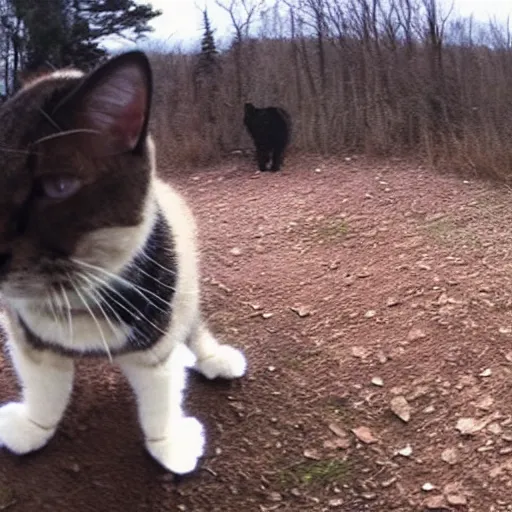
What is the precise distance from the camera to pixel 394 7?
193cm

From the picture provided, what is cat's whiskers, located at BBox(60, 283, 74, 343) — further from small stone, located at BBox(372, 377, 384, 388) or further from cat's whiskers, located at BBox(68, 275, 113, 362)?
small stone, located at BBox(372, 377, 384, 388)

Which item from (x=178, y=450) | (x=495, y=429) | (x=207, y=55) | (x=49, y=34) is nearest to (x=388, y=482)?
(x=495, y=429)

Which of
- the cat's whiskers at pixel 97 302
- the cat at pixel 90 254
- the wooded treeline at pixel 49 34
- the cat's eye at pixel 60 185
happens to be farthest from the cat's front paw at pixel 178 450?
the wooded treeline at pixel 49 34

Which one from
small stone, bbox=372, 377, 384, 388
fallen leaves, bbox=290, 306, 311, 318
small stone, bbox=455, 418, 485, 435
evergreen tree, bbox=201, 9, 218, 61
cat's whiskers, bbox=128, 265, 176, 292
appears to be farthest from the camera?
evergreen tree, bbox=201, 9, 218, 61

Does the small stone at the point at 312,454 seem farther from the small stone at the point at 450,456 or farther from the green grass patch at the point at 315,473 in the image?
the small stone at the point at 450,456

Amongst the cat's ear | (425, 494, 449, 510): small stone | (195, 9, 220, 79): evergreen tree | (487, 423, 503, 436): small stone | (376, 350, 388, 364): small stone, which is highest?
(195, 9, 220, 79): evergreen tree

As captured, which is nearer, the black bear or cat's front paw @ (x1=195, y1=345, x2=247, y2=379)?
cat's front paw @ (x1=195, y1=345, x2=247, y2=379)

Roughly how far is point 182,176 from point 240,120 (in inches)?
7.6

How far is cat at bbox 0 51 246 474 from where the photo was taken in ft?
2.64

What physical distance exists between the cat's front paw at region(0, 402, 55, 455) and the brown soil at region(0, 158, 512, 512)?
0.02m

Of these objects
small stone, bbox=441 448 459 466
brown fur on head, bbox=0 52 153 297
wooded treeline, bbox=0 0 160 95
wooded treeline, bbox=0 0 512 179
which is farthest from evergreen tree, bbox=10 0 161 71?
small stone, bbox=441 448 459 466

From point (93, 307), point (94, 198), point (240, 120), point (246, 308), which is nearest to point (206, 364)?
point (246, 308)

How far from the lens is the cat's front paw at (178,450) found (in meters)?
1.12

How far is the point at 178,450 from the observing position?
Result: 1.13 m
